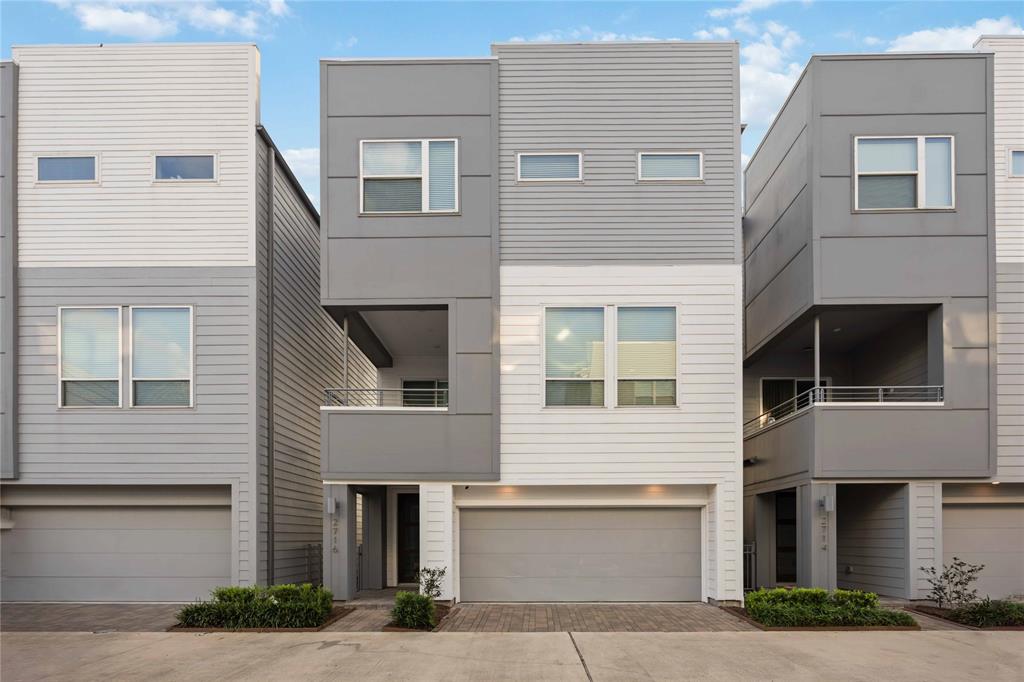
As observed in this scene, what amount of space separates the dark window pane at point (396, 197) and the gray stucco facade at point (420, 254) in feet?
0.58

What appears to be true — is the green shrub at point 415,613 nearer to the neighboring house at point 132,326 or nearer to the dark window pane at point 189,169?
the neighboring house at point 132,326

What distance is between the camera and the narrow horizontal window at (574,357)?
45.6 ft

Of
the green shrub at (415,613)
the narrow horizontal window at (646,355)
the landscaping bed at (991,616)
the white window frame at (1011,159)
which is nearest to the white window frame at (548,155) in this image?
the narrow horizontal window at (646,355)

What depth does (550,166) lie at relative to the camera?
1420 centimetres

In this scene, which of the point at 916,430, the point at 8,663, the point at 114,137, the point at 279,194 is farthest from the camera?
the point at 279,194

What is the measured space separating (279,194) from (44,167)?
12.6ft

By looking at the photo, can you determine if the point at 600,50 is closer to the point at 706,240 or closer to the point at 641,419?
the point at 706,240

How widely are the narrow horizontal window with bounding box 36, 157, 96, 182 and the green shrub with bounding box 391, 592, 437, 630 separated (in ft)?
29.0

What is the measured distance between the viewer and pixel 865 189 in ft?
45.3

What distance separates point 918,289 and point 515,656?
8607mm

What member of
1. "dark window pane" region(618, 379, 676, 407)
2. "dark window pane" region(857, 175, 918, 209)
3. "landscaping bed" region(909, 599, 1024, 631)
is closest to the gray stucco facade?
"dark window pane" region(618, 379, 676, 407)

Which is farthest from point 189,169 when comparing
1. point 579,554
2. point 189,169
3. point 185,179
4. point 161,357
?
point 579,554

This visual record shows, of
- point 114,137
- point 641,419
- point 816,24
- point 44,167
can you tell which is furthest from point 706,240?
point 44,167

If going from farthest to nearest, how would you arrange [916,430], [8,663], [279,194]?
[279,194] < [916,430] < [8,663]
